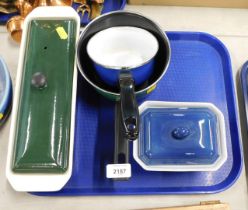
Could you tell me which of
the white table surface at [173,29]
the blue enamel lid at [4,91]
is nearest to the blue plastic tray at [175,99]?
the white table surface at [173,29]

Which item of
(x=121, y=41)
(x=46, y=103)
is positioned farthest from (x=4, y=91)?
(x=121, y=41)

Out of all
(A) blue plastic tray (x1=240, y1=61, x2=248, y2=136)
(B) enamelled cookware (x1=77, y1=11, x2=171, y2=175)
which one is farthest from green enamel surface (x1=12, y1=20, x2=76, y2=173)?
(A) blue plastic tray (x1=240, y1=61, x2=248, y2=136)

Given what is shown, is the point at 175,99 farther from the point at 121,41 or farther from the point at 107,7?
the point at 107,7

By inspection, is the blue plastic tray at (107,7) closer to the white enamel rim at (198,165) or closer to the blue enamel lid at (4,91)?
the blue enamel lid at (4,91)

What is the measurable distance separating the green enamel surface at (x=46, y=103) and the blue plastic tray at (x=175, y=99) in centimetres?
7

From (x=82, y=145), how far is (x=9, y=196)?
15 cm

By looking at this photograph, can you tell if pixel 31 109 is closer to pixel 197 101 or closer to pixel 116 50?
pixel 116 50

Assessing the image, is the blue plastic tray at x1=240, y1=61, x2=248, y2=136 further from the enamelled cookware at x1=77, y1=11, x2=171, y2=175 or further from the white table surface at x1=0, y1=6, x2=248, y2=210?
the enamelled cookware at x1=77, y1=11, x2=171, y2=175

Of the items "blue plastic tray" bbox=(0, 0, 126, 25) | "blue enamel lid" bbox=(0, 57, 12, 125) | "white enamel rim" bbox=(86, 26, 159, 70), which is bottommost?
"blue enamel lid" bbox=(0, 57, 12, 125)

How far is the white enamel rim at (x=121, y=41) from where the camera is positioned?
535mm

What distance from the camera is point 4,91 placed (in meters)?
0.56

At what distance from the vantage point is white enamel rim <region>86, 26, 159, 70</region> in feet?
1.75

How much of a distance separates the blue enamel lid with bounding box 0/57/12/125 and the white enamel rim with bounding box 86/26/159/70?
16cm

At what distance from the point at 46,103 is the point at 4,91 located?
11cm
